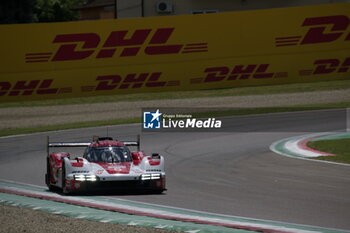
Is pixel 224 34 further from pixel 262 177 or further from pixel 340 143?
pixel 262 177

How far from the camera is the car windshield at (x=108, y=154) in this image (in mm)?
13870

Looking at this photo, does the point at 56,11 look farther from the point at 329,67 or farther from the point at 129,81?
the point at 329,67

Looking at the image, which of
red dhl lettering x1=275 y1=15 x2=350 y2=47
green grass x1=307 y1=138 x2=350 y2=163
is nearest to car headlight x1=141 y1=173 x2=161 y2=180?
green grass x1=307 y1=138 x2=350 y2=163

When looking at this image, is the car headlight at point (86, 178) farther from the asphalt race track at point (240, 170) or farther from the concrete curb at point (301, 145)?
the concrete curb at point (301, 145)

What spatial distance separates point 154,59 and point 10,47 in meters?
5.64

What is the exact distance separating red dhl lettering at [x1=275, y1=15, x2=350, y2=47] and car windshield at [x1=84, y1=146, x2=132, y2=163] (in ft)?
59.7

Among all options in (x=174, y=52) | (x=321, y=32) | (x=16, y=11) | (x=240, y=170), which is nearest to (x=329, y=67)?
(x=321, y=32)

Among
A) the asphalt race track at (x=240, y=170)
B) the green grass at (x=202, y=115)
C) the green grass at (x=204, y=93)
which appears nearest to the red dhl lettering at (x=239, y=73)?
the green grass at (x=204, y=93)

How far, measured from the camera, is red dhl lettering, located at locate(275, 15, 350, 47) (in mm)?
31328

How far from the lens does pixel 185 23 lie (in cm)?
3125

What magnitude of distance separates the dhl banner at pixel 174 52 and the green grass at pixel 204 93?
0.80 ft

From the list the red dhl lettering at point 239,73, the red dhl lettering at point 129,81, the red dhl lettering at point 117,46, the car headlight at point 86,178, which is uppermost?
the red dhl lettering at point 117,46

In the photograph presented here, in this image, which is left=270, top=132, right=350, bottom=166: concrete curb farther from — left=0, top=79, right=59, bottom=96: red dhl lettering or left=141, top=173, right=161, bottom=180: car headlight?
left=0, top=79, right=59, bottom=96: red dhl lettering

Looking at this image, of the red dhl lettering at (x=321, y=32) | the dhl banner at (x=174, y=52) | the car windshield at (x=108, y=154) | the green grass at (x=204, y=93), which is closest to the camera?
the car windshield at (x=108, y=154)
